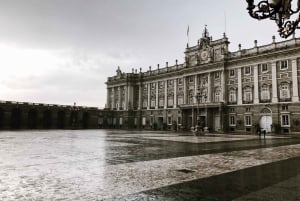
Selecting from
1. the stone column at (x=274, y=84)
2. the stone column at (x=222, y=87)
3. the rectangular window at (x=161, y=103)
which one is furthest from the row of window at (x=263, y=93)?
the rectangular window at (x=161, y=103)

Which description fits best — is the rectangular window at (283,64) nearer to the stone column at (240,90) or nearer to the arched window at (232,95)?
the stone column at (240,90)

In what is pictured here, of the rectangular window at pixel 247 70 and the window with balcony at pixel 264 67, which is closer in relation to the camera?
the window with balcony at pixel 264 67

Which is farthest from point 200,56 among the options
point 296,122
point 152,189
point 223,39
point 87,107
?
point 152,189

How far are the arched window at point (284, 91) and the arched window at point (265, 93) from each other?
2293 millimetres

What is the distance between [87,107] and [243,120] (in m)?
45.8

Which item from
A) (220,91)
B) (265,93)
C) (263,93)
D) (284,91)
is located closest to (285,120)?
(284,91)

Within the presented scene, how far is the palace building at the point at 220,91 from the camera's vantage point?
43125 mm

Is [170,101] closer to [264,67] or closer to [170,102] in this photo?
[170,102]

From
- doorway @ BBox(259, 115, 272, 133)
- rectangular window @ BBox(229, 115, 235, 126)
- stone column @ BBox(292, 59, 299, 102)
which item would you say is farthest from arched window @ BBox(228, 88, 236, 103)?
stone column @ BBox(292, 59, 299, 102)

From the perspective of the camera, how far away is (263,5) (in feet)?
24.5

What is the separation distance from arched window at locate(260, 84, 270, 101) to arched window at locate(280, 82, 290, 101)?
2293 mm

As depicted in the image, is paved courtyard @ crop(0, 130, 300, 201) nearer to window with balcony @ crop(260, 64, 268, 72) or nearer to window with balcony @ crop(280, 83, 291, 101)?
window with balcony @ crop(280, 83, 291, 101)

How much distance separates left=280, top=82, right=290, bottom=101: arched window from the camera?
42722mm

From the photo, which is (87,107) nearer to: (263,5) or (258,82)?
(258,82)
